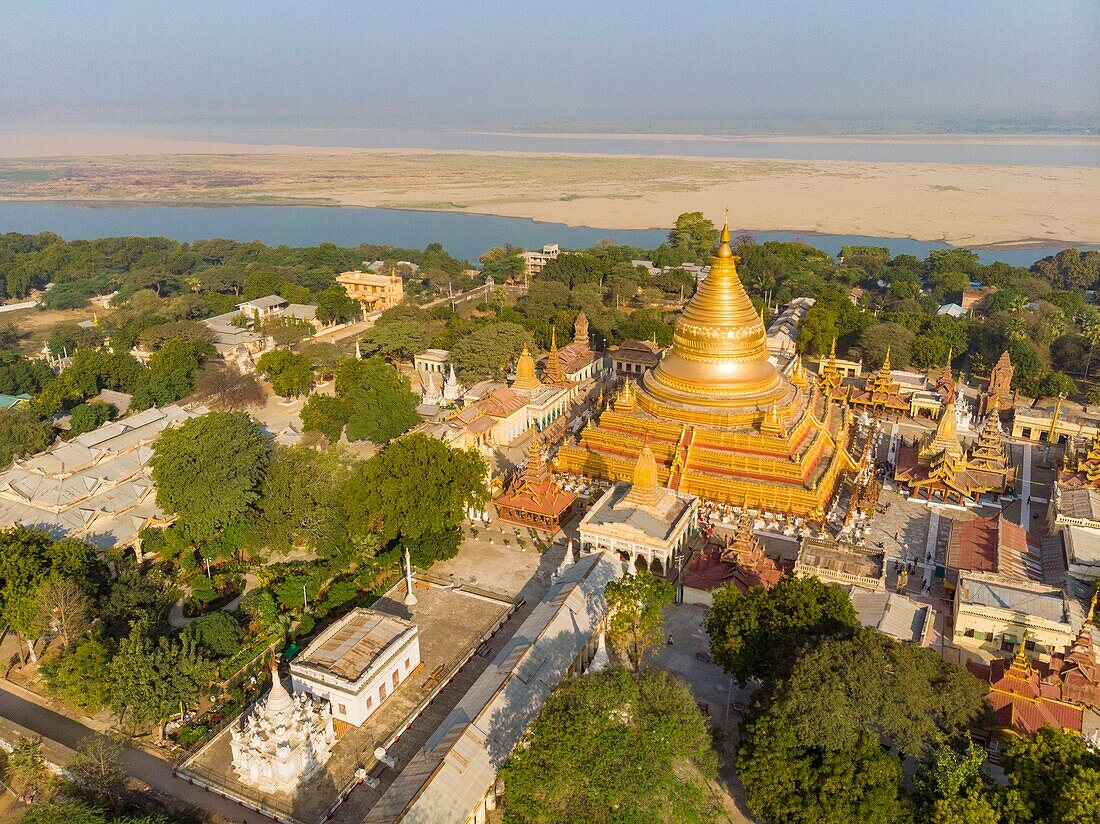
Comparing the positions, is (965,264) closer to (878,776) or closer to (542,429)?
(542,429)

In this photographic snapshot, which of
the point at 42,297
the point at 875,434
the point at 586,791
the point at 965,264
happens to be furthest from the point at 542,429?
the point at 42,297

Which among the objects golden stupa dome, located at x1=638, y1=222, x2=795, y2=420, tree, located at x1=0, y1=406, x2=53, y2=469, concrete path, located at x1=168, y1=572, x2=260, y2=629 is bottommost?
concrete path, located at x1=168, y1=572, x2=260, y2=629

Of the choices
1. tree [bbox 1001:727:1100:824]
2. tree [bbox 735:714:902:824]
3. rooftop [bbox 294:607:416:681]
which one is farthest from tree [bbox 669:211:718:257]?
tree [bbox 735:714:902:824]

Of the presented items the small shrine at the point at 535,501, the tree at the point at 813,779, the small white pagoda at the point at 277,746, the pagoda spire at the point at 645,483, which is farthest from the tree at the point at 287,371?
the tree at the point at 813,779

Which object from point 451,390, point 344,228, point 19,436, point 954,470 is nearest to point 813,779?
point 954,470

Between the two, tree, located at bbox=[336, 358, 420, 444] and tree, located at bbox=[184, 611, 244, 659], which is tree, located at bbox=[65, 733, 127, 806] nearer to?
tree, located at bbox=[184, 611, 244, 659]

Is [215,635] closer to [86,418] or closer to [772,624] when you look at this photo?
[772,624]
